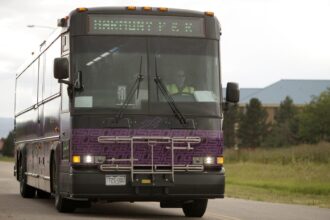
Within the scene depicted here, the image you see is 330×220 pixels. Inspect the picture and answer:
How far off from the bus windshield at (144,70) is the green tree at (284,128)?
380 feet

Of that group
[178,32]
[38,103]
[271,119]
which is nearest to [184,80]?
[178,32]

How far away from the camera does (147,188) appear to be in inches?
592

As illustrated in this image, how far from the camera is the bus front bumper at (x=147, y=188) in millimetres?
14891

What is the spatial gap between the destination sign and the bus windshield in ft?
0.34

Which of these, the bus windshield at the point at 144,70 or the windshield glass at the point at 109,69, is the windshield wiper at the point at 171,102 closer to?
the bus windshield at the point at 144,70

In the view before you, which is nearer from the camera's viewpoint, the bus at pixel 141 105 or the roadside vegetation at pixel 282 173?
the bus at pixel 141 105

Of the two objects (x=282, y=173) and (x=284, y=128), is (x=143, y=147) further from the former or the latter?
(x=284, y=128)

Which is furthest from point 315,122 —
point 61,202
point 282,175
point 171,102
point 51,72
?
point 171,102

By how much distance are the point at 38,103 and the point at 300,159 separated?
22.6 m

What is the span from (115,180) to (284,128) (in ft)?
401


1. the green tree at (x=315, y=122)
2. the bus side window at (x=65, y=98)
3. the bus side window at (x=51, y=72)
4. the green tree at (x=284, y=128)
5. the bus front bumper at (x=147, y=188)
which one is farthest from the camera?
the green tree at (x=284, y=128)

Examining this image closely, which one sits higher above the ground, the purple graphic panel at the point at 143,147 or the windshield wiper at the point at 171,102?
the windshield wiper at the point at 171,102

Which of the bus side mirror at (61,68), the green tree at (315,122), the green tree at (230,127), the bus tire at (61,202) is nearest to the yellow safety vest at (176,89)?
the bus side mirror at (61,68)

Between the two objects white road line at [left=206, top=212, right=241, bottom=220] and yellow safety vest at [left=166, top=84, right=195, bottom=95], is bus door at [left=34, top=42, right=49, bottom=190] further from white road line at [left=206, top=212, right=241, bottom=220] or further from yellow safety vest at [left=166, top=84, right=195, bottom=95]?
yellow safety vest at [left=166, top=84, right=195, bottom=95]
